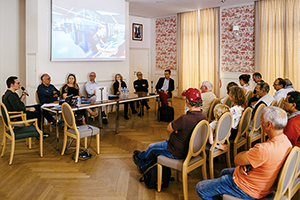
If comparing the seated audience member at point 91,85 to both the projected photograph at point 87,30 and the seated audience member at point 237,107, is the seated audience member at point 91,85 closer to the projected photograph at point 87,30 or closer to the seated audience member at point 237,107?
the projected photograph at point 87,30

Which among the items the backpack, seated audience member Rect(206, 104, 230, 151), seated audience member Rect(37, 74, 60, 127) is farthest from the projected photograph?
seated audience member Rect(206, 104, 230, 151)

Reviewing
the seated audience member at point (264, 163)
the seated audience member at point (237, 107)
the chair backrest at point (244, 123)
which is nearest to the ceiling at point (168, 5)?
the seated audience member at point (237, 107)

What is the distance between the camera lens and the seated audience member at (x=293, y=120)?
2652mm

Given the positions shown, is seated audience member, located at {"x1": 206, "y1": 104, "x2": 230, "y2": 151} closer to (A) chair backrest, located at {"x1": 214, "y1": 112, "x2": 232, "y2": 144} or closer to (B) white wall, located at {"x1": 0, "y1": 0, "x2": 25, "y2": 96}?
(A) chair backrest, located at {"x1": 214, "y1": 112, "x2": 232, "y2": 144}

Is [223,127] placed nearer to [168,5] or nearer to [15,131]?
[15,131]

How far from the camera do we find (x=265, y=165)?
6.61ft

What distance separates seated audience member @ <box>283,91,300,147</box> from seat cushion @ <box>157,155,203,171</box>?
100cm

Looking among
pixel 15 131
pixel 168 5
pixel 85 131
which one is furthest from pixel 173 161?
pixel 168 5

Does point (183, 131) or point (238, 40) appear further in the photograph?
point (238, 40)

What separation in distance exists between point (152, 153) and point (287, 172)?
1.58 metres

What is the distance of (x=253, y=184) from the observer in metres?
2.12

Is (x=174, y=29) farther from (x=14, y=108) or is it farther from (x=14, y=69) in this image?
(x=14, y=108)

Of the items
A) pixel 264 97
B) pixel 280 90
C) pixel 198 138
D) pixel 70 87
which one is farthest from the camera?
pixel 70 87

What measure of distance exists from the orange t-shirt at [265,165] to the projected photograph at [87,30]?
535 cm
